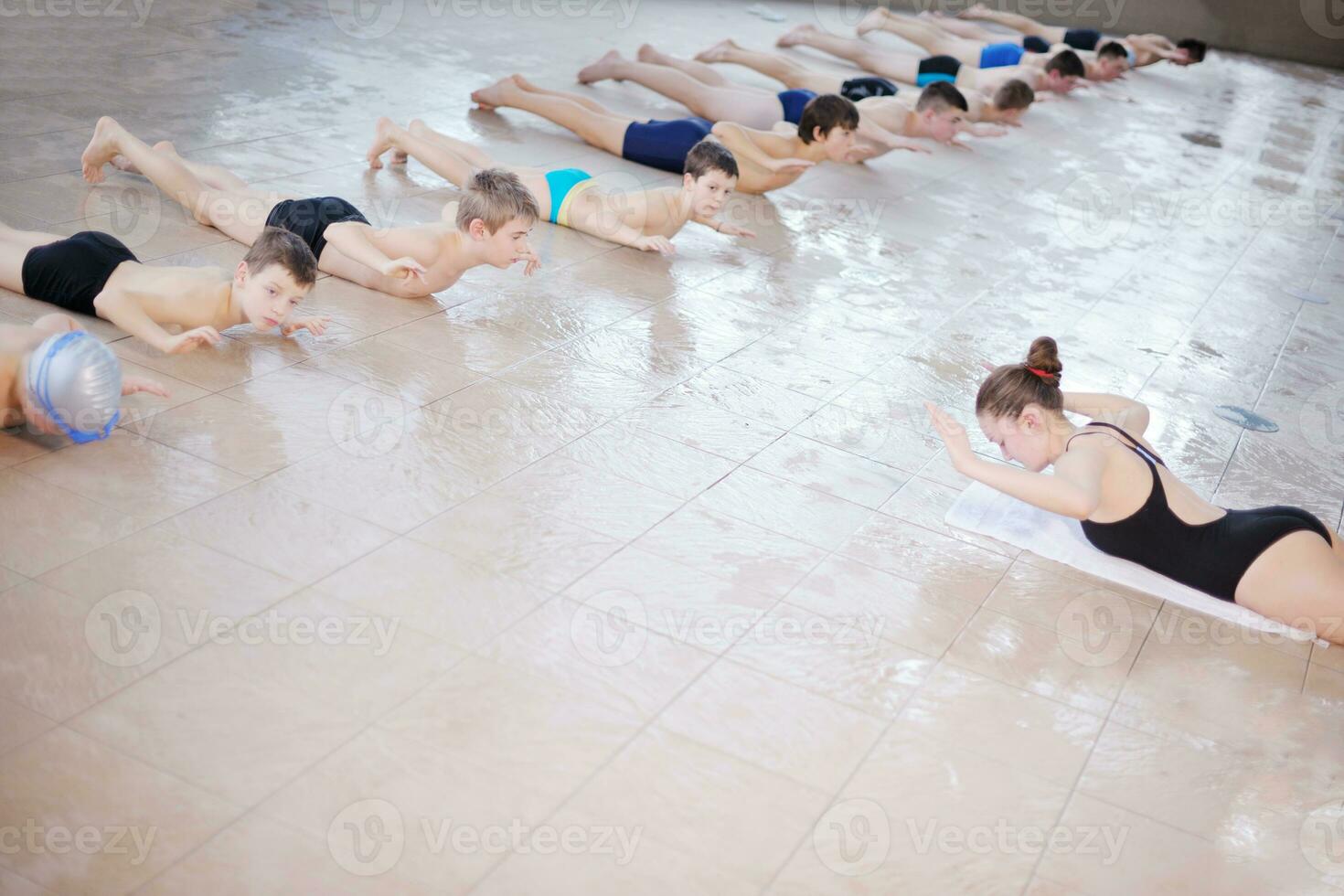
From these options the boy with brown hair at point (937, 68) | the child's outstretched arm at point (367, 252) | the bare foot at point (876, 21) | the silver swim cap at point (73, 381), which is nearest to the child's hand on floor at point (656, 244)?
the child's outstretched arm at point (367, 252)

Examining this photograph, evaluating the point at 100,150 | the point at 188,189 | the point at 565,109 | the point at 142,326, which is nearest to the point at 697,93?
the point at 565,109

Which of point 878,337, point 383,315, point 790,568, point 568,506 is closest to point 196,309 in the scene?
point 383,315

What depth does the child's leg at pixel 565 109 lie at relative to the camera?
6.39m

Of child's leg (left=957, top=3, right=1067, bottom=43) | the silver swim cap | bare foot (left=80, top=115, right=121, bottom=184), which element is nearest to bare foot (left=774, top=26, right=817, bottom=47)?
child's leg (left=957, top=3, right=1067, bottom=43)

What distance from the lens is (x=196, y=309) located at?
347 cm

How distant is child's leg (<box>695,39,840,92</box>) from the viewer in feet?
28.5

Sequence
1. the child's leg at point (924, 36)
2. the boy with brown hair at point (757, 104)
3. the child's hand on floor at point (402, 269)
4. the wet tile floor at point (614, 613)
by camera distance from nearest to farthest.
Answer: the wet tile floor at point (614, 613) → the child's hand on floor at point (402, 269) → the boy with brown hair at point (757, 104) → the child's leg at point (924, 36)

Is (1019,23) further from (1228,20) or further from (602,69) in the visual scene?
(602,69)

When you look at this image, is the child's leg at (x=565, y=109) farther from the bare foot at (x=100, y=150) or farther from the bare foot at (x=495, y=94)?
the bare foot at (x=100, y=150)

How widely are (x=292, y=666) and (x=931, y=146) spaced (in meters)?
6.64

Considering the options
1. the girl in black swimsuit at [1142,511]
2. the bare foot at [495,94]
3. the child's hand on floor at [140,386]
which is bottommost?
the girl in black swimsuit at [1142,511]

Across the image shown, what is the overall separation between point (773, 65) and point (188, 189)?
544 cm

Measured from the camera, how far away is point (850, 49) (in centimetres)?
1038

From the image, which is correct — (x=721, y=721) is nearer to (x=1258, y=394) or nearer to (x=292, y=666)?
(x=292, y=666)
